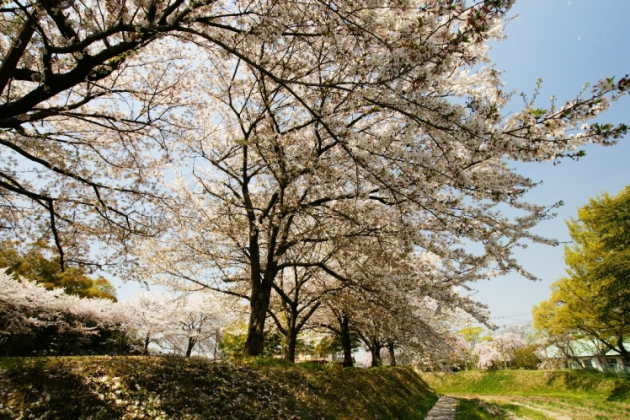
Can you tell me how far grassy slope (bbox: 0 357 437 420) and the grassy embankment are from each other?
887 centimetres

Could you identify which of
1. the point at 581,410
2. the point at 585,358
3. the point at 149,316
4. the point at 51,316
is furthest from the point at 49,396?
the point at 585,358

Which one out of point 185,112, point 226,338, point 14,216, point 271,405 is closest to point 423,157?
point 271,405

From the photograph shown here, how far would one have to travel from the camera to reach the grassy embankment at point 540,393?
50.3ft

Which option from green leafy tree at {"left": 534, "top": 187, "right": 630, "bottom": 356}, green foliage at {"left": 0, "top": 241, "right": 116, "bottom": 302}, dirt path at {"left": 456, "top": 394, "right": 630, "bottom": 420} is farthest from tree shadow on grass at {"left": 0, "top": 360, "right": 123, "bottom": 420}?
green leafy tree at {"left": 534, "top": 187, "right": 630, "bottom": 356}

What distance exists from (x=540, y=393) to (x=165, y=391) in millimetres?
31127

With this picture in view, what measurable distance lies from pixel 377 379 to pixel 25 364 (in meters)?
11.4

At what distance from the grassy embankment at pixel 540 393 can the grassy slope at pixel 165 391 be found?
8869 mm

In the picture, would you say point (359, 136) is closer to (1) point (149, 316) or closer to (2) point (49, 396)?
(2) point (49, 396)

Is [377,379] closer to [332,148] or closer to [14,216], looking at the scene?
[332,148]

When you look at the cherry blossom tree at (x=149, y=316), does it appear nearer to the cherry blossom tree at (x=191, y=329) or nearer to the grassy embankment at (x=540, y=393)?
the cherry blossom tree at (x=191, y=329)

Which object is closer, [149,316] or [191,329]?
[149,316]

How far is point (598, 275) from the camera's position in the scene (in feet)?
66.7

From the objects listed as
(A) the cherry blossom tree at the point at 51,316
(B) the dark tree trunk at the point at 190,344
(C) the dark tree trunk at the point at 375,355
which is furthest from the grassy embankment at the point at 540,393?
(A) the cherry blossom tree at the point at 51,316

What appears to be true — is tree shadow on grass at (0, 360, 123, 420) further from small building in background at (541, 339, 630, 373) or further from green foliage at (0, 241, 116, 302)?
small building in background at (541, 339, 630, 373)
